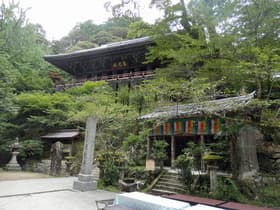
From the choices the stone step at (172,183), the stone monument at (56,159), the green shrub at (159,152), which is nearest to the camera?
the stone step at (172,183)

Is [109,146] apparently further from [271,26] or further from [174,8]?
[271,26]

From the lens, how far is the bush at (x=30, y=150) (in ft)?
45.9

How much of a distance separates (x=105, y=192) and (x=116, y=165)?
1.54 metres

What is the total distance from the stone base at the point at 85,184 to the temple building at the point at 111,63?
9707mm

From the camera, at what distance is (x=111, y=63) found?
20.0 m

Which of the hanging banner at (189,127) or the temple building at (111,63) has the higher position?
the temple building at (111,63)

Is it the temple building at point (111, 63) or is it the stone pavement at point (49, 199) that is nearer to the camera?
the stone pavement at point (49, 199)

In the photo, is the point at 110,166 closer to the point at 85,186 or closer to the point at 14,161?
the point at 85,186

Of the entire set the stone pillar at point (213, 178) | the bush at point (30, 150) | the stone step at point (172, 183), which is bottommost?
the stone step at point (172, 183)

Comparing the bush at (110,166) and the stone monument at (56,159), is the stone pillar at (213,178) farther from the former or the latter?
the stone monument at (56,159)

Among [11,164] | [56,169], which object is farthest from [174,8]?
[11,164]

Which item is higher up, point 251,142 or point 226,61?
point 226,61

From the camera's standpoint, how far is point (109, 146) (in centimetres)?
1054

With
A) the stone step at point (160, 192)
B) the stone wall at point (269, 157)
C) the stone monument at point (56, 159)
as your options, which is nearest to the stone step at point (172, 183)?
the stone step at point (160, 192)
